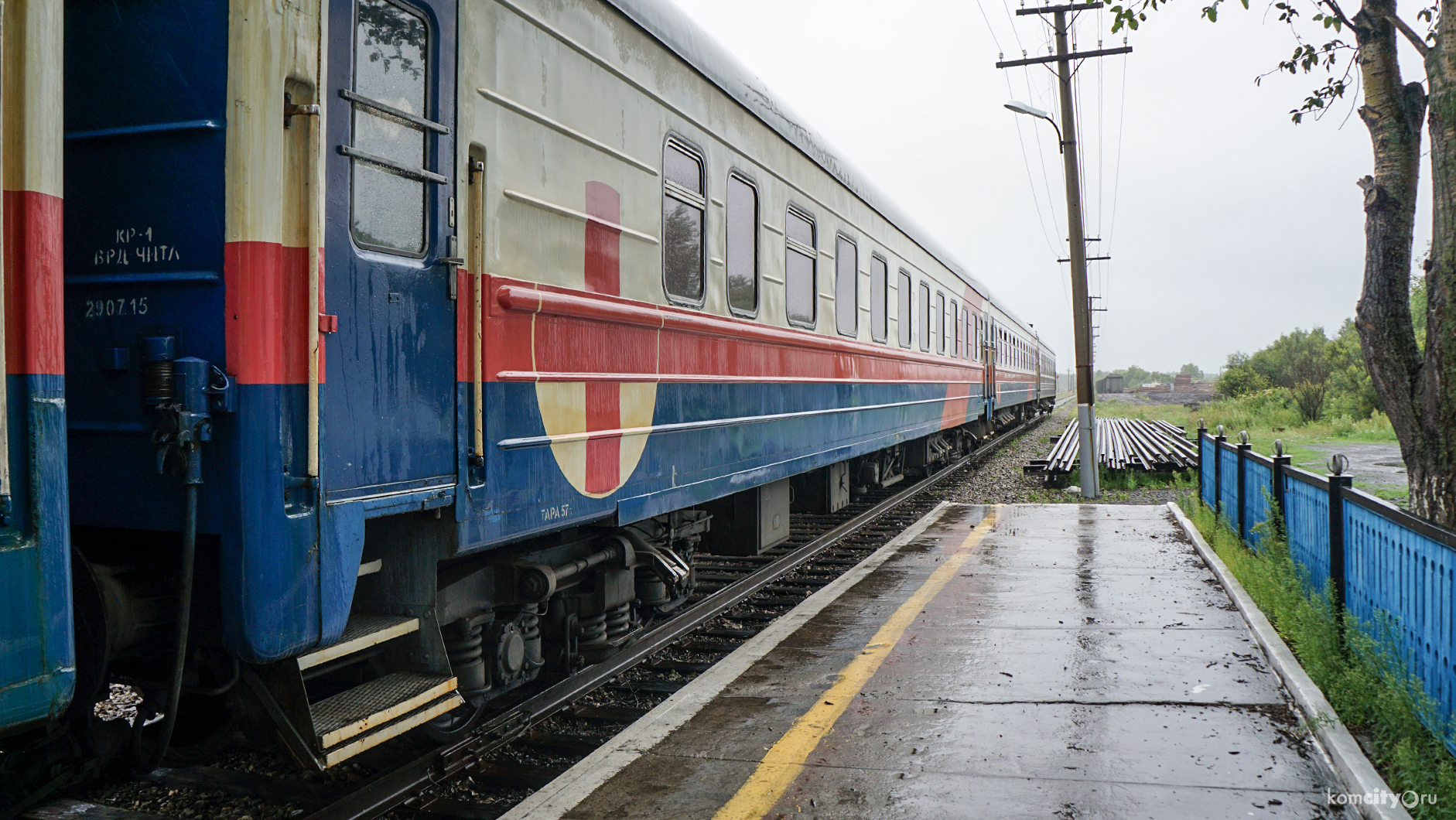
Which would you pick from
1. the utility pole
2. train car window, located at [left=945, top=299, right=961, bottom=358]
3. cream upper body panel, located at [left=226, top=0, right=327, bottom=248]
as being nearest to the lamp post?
the utility pole

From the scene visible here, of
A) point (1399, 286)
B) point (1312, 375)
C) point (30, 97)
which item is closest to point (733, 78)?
point (1399, 286)

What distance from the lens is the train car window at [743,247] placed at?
6395 mm

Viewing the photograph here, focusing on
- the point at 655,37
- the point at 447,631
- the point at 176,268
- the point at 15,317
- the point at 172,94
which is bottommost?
the point at 447,631

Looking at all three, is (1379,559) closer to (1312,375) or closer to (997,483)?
(997,483)

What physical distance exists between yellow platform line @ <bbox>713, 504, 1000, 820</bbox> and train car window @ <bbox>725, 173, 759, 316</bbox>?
2316 mm

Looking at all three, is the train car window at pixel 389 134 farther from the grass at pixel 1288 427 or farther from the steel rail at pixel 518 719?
the grass at pixel 1288 427

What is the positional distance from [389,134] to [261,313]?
0.90 m

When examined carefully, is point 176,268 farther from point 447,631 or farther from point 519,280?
point 447,631

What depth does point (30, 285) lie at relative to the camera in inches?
98.5

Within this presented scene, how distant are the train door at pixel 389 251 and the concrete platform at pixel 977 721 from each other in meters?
1.37

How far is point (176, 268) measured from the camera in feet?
9.89

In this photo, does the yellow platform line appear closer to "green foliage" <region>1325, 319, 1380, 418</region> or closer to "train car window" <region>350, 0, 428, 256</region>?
"train car window" <region>350, 0, 428, 256</region>

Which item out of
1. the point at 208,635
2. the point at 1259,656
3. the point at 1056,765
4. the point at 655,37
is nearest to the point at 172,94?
the point at 208,635

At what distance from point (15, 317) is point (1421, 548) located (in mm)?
5033
